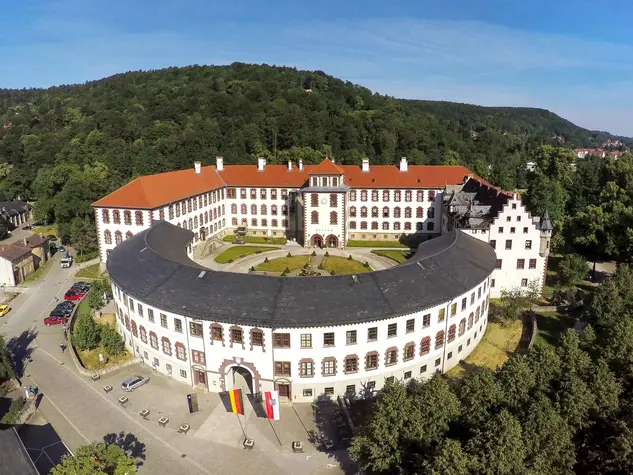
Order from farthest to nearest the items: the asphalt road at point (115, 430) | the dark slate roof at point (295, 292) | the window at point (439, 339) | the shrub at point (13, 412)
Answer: the window at point (439, 339) < the dark slate roof at point (295, 292) < the shrub at point (13, 412) < the asphalt road at point (115, 430)

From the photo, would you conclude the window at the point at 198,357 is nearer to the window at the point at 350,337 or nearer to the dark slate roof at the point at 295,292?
the dark slate roof at the point at 295,292

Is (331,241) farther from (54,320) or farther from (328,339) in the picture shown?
(328,339)

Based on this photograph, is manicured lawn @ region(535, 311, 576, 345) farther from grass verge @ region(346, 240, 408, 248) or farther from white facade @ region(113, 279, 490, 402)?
grass verge @ region(346, 240, 408, 248)

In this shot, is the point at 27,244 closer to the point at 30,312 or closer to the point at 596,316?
the point at 30,312

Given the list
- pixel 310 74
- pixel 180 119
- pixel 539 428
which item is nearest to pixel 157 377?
pixel 539 428

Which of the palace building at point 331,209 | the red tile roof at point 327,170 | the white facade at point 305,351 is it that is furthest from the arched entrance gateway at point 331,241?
the white facade at point 305,351

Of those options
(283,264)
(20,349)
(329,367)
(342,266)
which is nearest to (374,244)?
(342,266)
